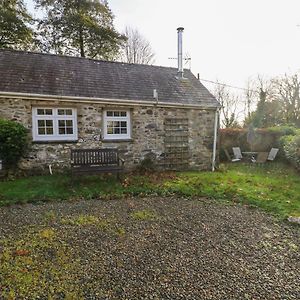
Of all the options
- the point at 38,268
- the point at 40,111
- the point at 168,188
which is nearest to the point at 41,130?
the point at 40,111

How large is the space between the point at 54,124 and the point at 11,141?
166cm

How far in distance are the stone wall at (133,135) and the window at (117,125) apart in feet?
0.72

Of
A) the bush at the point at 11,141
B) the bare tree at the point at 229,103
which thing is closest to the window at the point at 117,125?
the bush at the point at 11,141

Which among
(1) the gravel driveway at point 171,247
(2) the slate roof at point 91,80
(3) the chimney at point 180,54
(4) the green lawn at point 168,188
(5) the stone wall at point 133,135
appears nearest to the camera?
(1) the gravel driveway at point 171,247

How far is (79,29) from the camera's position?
1955 centimetres

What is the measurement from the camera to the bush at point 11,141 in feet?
26.6

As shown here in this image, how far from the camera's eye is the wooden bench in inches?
321

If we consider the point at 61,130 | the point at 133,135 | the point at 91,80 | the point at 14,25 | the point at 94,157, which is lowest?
the point at 94,157

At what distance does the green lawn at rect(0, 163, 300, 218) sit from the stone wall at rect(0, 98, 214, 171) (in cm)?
100

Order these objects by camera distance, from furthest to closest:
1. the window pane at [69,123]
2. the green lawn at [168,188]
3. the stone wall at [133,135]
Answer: the window pane at [69,123], the stone wall at [133,135], the green lawn at [168,188]

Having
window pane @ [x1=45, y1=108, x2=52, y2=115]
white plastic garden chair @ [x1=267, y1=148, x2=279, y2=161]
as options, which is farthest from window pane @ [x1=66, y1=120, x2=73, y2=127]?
white plastic garden chair @ [x1=267, y1=148, x2=279, y2=161]

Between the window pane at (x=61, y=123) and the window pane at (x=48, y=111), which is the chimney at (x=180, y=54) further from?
the window pane at (x=48, y=111)

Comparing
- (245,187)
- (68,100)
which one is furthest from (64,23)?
(245,187)

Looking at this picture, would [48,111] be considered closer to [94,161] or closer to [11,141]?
[11,141]
